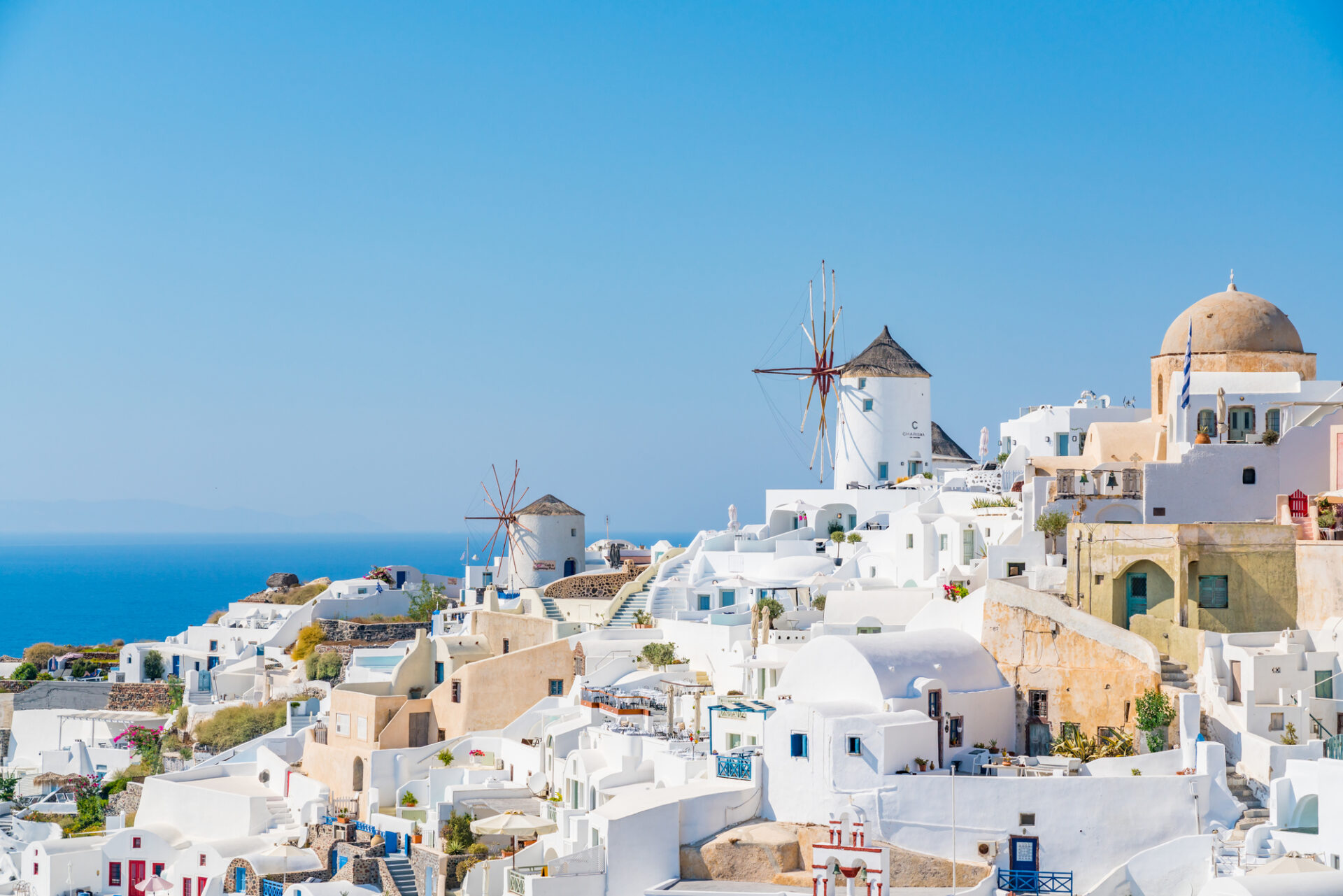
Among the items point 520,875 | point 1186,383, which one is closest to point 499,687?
point 520,875

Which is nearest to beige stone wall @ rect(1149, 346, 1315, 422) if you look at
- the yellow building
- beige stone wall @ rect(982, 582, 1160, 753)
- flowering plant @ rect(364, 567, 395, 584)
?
the yellow building

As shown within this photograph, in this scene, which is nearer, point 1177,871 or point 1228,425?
point 1177,871

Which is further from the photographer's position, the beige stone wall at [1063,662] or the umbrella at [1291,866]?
the beige stone wall at [1063,662]

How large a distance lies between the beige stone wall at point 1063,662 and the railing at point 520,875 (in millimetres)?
7482

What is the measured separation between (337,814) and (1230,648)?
1595cm

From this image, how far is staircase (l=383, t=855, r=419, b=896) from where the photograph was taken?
997 inches

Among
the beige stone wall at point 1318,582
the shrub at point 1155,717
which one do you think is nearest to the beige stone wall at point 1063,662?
the shrub at point 1155,717

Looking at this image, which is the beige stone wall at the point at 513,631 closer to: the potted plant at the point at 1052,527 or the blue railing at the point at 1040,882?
the potted plant at the point at 1052,527

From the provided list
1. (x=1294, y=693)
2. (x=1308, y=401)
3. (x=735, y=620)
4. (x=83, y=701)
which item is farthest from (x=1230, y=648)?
(x=83, y=701)

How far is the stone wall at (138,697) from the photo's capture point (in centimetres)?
4341

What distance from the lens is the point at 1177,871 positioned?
20672 mm

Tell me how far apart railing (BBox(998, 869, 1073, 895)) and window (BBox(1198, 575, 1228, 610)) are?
5.98 metres

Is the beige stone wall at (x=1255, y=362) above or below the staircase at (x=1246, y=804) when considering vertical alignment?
above

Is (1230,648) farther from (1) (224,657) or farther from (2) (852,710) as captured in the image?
(1) (224,657)
